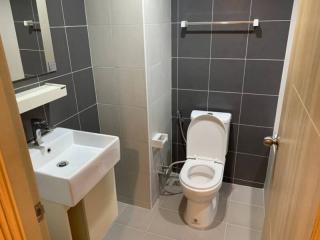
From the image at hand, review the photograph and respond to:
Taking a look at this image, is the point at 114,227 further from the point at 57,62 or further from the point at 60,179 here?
the point at 57,62

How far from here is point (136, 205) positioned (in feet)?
7.98

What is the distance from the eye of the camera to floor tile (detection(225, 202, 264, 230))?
219 cm

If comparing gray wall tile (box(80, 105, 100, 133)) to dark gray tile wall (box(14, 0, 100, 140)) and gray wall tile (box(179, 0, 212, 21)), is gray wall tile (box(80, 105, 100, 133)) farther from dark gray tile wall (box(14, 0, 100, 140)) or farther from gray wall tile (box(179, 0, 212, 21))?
gray wall tile (box(179, 0, 212, 21))

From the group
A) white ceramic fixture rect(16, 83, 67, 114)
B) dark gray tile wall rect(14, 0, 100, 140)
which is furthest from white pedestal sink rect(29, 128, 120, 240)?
white ceramic fixture rect(16, 83, 67, 114)

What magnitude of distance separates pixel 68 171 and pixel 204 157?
1.27 m

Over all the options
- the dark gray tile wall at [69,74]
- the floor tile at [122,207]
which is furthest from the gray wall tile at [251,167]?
the dark gray tile wall at [69,74]

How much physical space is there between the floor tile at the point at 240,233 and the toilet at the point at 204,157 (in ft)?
0.57

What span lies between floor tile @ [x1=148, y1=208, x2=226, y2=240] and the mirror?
1492 mm

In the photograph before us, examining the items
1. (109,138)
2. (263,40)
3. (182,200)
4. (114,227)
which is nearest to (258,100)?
(263,40)

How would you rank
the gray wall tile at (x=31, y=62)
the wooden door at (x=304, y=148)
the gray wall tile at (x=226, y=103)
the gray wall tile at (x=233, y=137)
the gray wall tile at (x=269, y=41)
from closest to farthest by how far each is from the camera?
1. the wooden door at (x=304, y=148)
2. the gray wall tile at (x=31, y=62)
3. the gray wall tile at (x=269, y=41)
4. the gray wall tile at (x=226, y=103)
5. the gray wall tile at (x=233, y=137)

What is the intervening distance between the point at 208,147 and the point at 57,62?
1415 millimetres

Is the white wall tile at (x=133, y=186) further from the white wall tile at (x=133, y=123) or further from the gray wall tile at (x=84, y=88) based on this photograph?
the gray wall tile at (x=84, y=88)

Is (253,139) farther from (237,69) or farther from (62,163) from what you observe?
(62,163)

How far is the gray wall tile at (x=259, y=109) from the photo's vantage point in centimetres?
226
